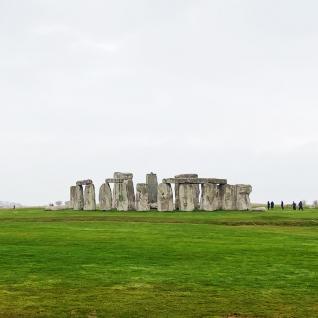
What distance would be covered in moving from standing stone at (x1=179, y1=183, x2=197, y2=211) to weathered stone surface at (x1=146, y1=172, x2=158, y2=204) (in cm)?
464

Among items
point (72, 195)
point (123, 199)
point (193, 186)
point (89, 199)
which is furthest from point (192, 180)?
point (72, 195)

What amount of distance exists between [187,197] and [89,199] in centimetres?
995

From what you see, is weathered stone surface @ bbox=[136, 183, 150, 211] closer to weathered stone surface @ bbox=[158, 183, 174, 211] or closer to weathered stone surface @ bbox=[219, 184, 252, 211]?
weathered stone surface @ bbox=[158, 183, 174, 211]

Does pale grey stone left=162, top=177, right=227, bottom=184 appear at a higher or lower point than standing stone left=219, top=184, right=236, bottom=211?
higher

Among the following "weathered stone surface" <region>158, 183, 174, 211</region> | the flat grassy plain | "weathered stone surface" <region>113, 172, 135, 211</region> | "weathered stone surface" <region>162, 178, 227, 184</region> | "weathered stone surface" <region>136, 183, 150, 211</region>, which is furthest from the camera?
"weathered stone surface" <region>113, 172, 135, 211</region>

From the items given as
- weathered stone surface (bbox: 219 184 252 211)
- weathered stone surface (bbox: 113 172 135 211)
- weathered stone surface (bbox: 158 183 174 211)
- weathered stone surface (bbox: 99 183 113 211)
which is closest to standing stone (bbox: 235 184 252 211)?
weathered stone surface (bbox: 219 184 252 211)

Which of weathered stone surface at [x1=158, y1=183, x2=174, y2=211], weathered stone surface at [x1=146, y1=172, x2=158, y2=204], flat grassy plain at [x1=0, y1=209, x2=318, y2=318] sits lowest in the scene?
flat grassy plain at [x1=0, y1=209, x2=318, y2=318]

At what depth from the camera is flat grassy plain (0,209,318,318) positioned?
1161 cm

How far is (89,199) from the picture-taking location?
54000 mm

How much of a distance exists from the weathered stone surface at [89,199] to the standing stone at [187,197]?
8.80m

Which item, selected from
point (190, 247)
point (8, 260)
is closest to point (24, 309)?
point (8, 260)

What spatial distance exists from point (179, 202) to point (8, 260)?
34.6 meters

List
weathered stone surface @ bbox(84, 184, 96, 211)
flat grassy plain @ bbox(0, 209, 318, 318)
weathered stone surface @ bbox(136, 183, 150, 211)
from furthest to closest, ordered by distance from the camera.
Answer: weathered stone surface @ bbox(84, 184, 96, 211) < weathered stone surface @ bbox(136, 183, 150, 211) < flat grassy plain @ bbox(0, 209, 318, 318)

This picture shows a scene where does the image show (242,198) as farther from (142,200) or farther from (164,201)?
(142,200)
